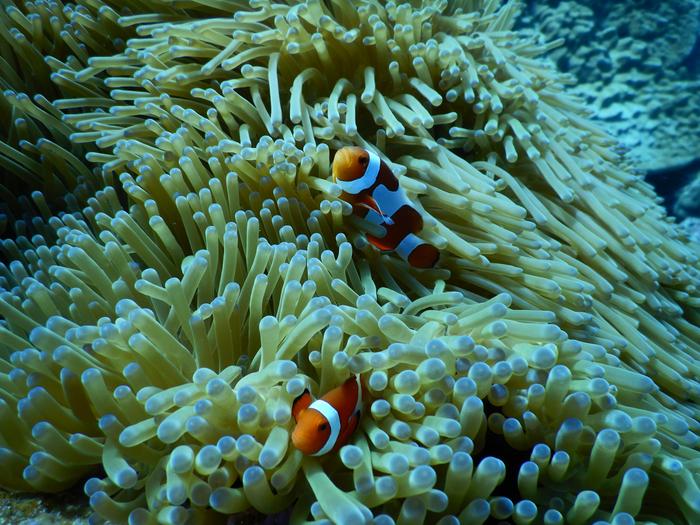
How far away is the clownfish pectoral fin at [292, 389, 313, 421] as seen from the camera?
88cm

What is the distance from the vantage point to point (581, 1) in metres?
4.10

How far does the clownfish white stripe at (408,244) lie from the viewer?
1.23 meters

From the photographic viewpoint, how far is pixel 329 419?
0.82 metres

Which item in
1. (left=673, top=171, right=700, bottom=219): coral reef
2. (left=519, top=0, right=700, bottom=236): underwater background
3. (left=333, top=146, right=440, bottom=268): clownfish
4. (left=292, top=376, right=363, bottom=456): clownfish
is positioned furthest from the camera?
(left=519, top=0, right=700, bottom=236): underwater background

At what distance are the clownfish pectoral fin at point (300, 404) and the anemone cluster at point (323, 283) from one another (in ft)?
0.10

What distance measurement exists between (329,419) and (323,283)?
0.34 metres

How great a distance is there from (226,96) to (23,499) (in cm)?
95

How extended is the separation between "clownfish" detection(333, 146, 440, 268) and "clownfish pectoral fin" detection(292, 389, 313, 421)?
1.53ft

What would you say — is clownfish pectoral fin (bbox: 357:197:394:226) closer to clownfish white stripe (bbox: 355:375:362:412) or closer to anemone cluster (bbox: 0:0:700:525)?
anemone cluster (bbox: 0:0:700:525)

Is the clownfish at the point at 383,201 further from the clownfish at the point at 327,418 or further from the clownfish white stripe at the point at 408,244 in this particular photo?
the clownfish at the point at 327,418

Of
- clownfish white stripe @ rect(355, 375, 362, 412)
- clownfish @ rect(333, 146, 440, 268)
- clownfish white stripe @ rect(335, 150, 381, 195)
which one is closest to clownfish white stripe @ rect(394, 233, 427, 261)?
clownfish @ rect(333, 146, 440, 268)

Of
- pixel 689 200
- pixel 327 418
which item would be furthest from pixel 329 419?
pixel 689 200

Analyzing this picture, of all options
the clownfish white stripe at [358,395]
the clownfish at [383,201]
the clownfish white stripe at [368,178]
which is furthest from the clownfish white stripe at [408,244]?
the clownfish white stripe at [358,395]

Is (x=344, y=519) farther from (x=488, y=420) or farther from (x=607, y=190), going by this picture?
(x=607, y=190)
